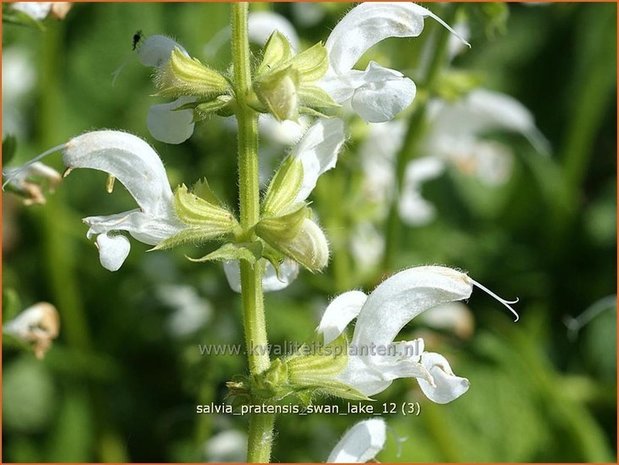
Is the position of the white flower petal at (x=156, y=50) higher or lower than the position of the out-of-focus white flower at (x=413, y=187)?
lower

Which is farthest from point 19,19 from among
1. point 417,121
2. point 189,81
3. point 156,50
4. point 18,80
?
point 18,80

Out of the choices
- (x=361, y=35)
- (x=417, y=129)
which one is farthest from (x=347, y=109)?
(x=361, y=35)

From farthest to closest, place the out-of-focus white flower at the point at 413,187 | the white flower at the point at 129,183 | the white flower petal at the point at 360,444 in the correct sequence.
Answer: the out-of-focus white flower at the point at 413,187, the white flower petal at the point at 360,444, the white flower at the point at 129,183

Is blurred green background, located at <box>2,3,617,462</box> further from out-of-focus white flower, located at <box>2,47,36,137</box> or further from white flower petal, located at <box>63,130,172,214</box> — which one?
white flower petal, located at <box>63,130,172,214</box>

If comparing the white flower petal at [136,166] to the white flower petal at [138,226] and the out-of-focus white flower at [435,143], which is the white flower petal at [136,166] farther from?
the out-of-focus white flower at [435,143]

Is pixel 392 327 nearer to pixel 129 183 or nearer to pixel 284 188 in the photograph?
pixel 284 188

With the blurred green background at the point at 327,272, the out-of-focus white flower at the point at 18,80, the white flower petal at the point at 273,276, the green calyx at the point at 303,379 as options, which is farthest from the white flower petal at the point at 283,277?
the out-of-focus white flower at the point at 18,80
